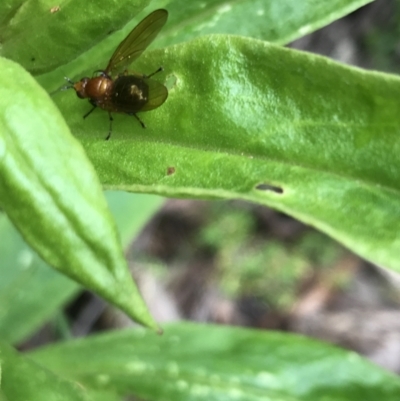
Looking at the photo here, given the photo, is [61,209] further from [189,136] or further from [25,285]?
[25,285]

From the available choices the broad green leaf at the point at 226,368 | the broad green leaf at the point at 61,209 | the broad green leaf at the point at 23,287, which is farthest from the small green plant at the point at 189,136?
the broad green leaf at the point at 23,287

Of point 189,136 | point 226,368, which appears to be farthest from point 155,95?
point 226,368

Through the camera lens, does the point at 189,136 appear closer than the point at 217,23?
Yes

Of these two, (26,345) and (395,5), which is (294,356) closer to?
(26,345)

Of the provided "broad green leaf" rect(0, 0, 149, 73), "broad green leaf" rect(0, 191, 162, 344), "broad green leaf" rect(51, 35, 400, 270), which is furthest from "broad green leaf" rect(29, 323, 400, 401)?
"broad green leaf" rect(0, 0, 149, 73)

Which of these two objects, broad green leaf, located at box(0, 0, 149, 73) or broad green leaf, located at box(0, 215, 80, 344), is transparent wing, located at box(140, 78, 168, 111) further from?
broad green leaf, located at box(0, 215, 80, 344)
